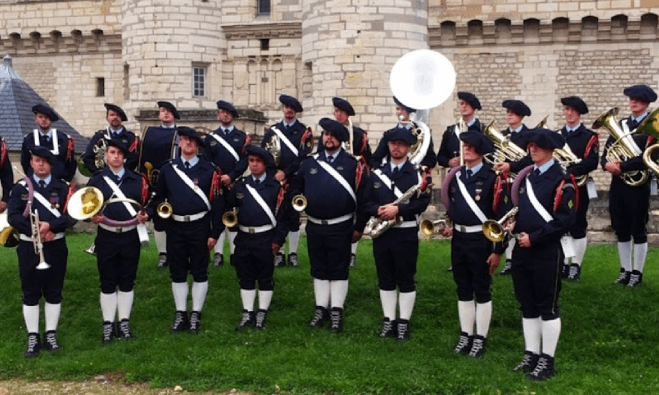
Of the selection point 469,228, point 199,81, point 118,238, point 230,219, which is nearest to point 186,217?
point 230,219

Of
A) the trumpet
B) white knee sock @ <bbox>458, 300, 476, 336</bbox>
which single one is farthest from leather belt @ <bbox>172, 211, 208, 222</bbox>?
white knee sock @ <bbox>458, 300, 476, 336</bbox>

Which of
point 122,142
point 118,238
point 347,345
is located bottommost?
point 347,345

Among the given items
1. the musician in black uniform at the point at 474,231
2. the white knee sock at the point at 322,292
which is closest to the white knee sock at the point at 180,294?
the white knee sock at the point at 322,292

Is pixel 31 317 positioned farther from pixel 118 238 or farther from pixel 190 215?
pixel 190 215

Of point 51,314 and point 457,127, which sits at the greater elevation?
point 457,127

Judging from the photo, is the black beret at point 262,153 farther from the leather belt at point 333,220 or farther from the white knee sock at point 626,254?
the white knee sock at point 626,254

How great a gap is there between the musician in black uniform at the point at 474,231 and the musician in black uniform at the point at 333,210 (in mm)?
1164

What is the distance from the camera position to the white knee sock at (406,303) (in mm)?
8508

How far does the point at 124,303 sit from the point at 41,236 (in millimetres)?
1144

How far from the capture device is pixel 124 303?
28.6 feet

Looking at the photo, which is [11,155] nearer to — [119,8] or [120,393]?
[120,393]

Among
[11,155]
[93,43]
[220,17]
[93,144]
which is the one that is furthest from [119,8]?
[93,144]

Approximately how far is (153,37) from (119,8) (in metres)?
5.25

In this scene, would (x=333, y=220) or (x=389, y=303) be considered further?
(x=333, y=220)
